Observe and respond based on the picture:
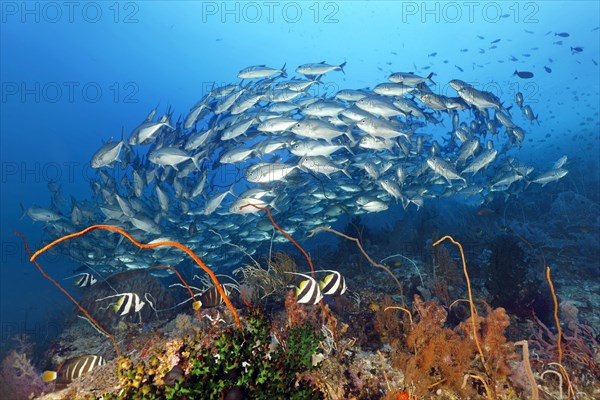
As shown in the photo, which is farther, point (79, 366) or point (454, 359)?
point (79, 366)

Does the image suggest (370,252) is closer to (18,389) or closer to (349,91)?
(349,91)

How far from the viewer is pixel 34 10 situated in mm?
47875

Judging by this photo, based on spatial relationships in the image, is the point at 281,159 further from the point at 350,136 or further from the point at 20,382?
the point at 20,382

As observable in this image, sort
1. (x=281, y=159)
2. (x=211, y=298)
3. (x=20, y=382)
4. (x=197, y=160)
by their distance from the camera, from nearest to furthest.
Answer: (x=211, y=298), (x=20, y=382), (x=197, y=160), (x=281, y=159)

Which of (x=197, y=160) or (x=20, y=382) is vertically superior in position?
(x=197, y=160)

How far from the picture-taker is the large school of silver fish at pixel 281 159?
755cm

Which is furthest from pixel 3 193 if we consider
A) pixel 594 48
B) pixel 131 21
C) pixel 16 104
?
pixel 594 48

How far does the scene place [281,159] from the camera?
8664 millimetres

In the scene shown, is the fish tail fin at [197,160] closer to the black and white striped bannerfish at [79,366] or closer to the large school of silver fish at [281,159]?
the large school of silver fish at [281,159]

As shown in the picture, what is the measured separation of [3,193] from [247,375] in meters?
91.7

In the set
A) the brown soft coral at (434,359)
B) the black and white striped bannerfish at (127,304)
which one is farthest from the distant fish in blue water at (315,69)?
the brown soft coral at (434,359)

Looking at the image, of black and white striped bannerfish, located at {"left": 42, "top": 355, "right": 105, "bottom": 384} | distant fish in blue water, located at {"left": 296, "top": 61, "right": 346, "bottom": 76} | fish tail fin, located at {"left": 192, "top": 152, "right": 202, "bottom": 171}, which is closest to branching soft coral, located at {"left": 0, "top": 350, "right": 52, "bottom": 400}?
black and white striped bannerfish, located at {"left": 42, "top": 355, "right": 105, "bottom": 384}

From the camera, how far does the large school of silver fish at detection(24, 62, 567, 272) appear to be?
7.55m

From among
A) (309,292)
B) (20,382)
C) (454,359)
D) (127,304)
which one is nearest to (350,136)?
(309,292)
